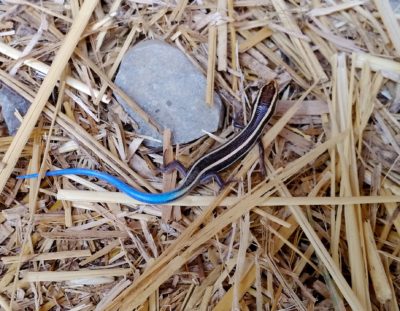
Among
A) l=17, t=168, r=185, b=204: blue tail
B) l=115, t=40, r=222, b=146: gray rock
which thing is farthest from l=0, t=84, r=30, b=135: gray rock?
l=115, t=40, r=222, b=146: gray rock

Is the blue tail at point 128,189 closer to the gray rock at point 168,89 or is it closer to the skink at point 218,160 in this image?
the skink at point 218,160

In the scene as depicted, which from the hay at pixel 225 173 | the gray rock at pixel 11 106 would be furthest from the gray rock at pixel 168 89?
the gray rock at pixel 11 106

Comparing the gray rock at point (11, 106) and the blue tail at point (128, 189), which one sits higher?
the gray rock at point (11, 106)

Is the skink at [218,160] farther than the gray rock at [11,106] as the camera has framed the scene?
No

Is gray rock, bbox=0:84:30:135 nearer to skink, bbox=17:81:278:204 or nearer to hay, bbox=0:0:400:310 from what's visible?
hay, bbox=0:0:400:310

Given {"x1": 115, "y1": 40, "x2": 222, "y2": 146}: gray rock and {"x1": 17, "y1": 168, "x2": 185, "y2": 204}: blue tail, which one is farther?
{"x1": 115, "y1": 40, "x2": 222, "y2": 146}: gray rock
